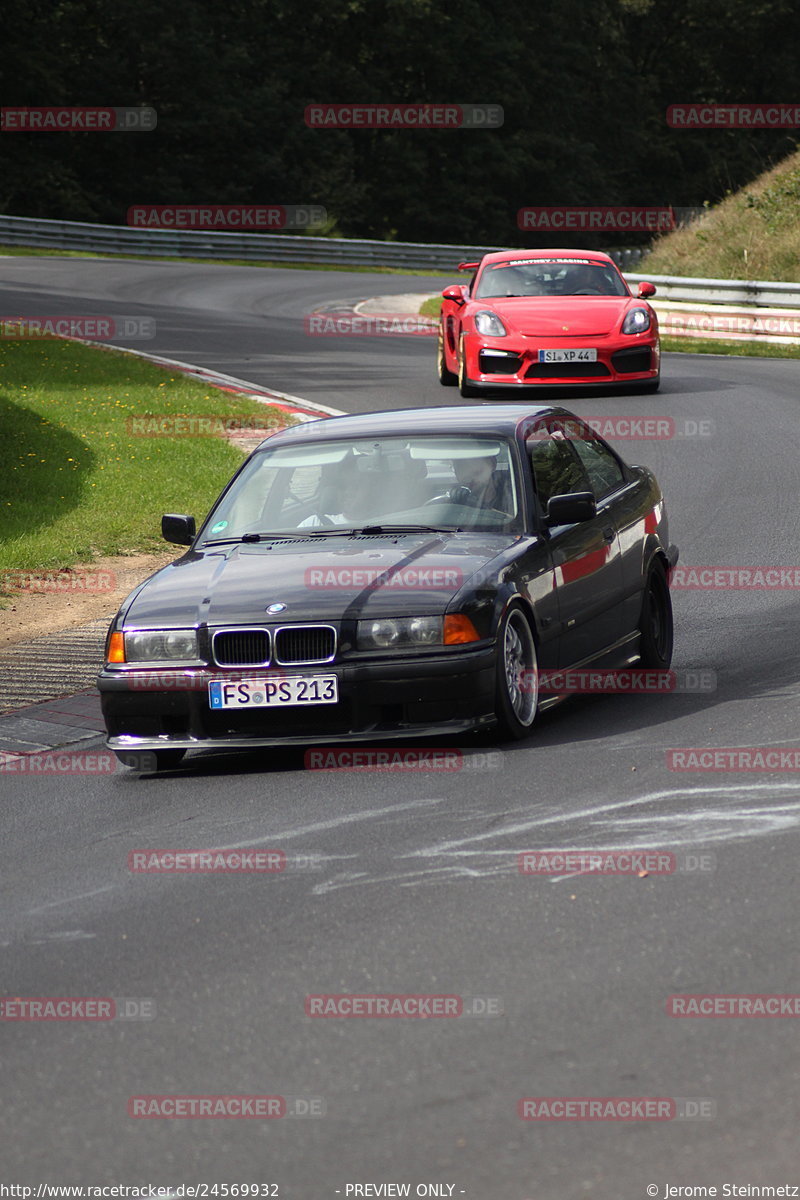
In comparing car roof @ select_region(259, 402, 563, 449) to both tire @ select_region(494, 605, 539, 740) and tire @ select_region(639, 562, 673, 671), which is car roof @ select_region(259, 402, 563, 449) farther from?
tire @ select_region(494, 605, 539, 740)

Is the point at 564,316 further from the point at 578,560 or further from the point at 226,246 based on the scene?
the point at 226,246

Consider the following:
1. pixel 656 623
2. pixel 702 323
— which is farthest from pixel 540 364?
pixel 656 623

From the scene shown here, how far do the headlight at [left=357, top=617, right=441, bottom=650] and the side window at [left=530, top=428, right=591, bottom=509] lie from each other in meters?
1.37

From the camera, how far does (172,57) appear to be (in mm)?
54906

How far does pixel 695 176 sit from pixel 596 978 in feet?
232

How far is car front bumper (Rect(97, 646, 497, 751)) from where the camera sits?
7.12m

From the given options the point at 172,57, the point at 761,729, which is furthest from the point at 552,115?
the point at 761,729

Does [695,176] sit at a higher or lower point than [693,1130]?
higher

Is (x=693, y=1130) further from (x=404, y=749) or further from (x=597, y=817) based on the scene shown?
(x=404, y=749)

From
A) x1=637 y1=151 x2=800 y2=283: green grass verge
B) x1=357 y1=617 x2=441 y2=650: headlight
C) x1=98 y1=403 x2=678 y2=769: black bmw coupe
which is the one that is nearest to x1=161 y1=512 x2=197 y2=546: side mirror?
x1=98 y1=403 x2=678 y2=769: black bmw coupe

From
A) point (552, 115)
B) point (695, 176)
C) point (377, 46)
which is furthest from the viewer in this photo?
point (695, 176)

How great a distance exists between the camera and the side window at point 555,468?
27.6ft

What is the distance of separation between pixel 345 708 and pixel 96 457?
10425mm

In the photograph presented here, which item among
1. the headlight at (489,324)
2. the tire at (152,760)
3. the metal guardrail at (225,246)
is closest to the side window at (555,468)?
the tire at (152,760)
